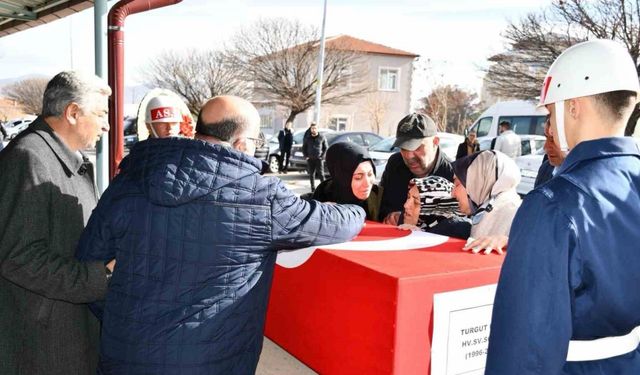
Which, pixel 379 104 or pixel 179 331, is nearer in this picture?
pixel 179 331

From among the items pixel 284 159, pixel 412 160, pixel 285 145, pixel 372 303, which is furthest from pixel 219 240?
pixel 284 159

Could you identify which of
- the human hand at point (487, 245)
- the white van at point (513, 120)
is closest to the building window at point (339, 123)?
the white van at point (513, 120)

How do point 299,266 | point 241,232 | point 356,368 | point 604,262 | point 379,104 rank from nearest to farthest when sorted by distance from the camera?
1. point 604,262
2. point 241,232
3. point 356,368
4. point 299,266
5. point 379,104

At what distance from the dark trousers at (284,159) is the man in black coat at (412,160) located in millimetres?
13400

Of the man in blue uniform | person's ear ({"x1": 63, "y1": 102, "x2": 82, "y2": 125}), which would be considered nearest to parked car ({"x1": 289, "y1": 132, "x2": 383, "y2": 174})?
person's ear ({"x1": 63, "y1": 102, "x2": 82, "y2": 125})

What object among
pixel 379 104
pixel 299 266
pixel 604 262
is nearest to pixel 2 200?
pixel 299 266

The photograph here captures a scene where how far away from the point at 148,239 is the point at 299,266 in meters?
0.56

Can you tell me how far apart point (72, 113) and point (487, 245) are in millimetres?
1536

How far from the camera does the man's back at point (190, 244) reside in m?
1.41

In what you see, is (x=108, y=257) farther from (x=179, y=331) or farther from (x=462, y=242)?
(x=462, y=242)

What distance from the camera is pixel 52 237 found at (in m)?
1.75

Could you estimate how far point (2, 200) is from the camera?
1.65 metres

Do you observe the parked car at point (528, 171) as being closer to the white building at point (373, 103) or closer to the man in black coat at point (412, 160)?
the man in black coat at point (412, 160)

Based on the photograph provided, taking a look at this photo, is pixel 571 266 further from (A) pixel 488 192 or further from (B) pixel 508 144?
(B) pixel 508 144
